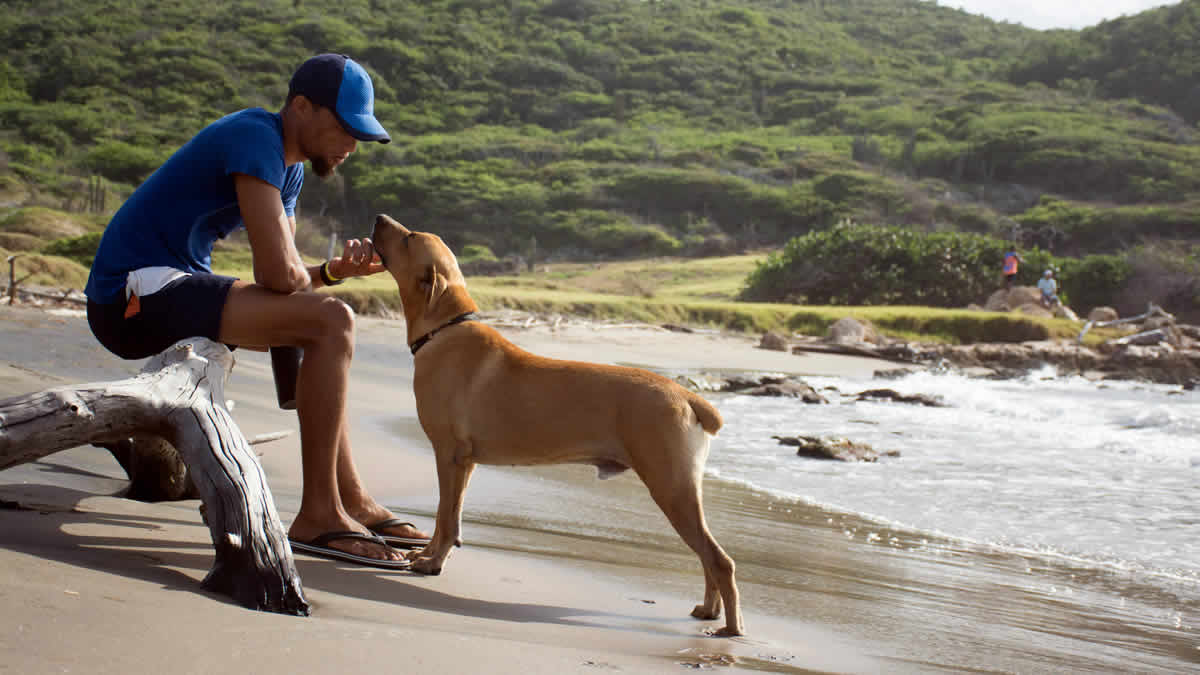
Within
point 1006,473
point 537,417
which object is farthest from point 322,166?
point 1006,473

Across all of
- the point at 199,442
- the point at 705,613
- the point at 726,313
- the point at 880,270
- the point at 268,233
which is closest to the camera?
the point at 199,442

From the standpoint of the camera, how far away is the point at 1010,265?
33.4 m

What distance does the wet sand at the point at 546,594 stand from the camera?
8.42ft

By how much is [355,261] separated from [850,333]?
73.9 ft

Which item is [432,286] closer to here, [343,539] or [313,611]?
[343,539]

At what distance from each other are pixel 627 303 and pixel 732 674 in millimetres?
23397

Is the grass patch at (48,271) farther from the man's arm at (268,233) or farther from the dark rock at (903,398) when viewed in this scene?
the man's arm at (268,233)

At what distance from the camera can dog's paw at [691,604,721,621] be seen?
12.7 feet

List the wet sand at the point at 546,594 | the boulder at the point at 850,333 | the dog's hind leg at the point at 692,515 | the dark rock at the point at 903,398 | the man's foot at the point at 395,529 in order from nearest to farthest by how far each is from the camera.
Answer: the wet sand at the point at 546,594 → the dog's hind leg at the point at 692,515 → the man's foot at the point at 395,529 → the dark rock at the point at 903,398 → the boulder at the point at 850,333

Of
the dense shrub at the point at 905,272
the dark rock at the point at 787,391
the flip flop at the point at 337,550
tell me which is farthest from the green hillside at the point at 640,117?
the flip flop at the point at 337,550

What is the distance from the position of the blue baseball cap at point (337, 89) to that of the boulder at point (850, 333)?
2190 cm

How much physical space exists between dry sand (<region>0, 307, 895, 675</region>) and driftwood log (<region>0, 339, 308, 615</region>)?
109 mm

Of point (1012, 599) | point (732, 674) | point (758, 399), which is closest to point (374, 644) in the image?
point (732, 674)

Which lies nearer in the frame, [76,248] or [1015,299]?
[76,248]
